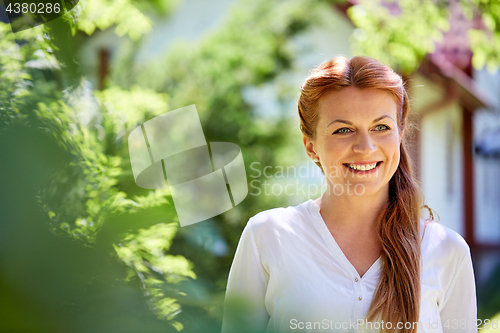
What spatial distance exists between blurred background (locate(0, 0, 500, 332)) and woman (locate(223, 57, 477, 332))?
22cm

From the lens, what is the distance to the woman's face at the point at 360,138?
55.6 inches

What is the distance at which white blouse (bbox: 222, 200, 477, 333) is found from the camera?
1.33 meters

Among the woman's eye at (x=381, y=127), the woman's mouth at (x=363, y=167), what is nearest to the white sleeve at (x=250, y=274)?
the woman's mouth at (x=363, y=167)

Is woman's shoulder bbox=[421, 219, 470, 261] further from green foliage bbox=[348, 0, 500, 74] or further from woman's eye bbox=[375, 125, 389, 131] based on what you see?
green foliage bbox=[348, 0, 500, 74]

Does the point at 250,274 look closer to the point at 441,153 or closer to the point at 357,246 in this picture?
the point at 357,246

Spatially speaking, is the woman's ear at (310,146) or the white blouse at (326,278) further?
the woman's ear at (310,146)

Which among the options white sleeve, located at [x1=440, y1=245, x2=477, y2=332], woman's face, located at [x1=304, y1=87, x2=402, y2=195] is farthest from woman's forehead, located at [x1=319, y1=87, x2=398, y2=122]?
white sleeve, located at [x1=440, y1=245, x2=477, y2=332]

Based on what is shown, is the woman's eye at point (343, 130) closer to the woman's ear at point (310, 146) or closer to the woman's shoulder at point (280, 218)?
the woman's ear at point (310, 146)

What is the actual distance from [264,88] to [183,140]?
4.58 feet

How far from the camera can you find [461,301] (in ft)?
4.64

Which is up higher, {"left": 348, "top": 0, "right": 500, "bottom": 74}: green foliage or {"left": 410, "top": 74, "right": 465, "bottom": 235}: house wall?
{"left": 348, "top": 0, "right": 500, "bottom": 74}: green foliage

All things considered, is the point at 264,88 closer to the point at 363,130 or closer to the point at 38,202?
the point at 363,130

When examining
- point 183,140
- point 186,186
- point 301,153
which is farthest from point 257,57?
point 186,186

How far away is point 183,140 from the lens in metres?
3.92
